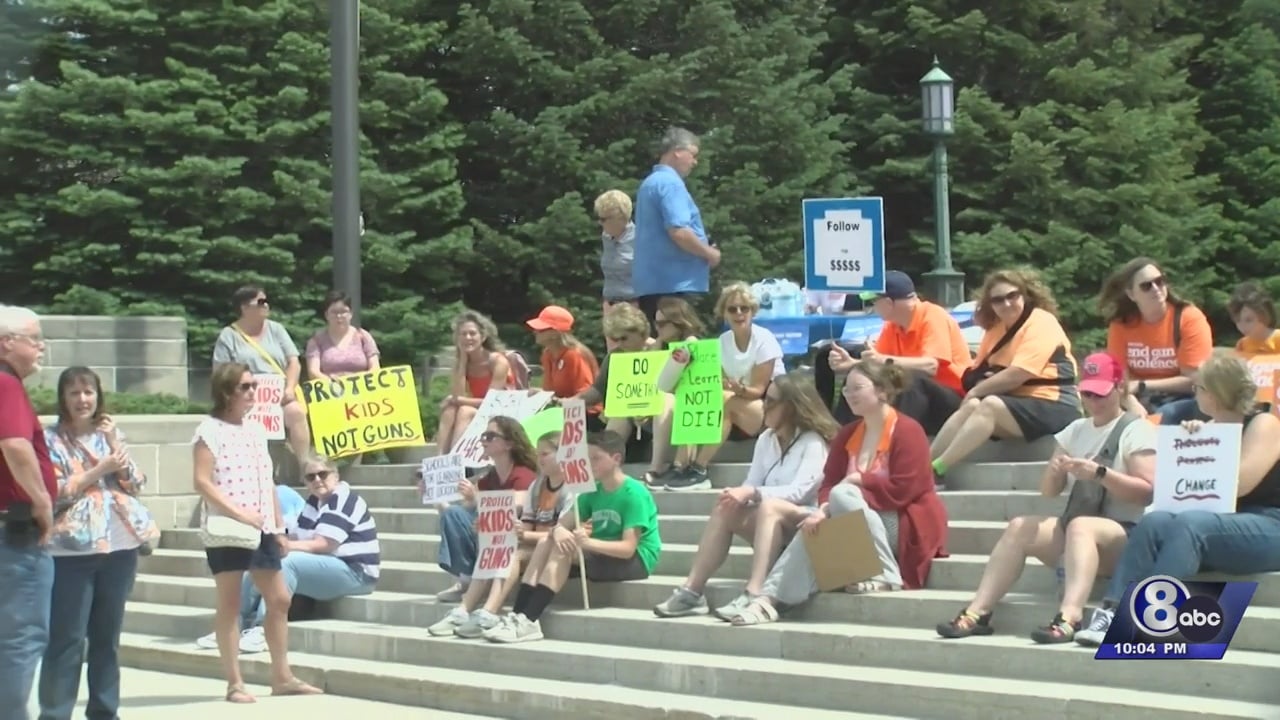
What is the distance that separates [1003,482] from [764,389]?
2024 millimetres

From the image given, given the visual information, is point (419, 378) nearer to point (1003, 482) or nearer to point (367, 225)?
point (367, 225)

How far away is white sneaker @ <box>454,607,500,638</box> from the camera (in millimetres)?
10406

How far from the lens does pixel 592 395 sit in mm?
12781

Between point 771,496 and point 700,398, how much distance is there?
5.72ft

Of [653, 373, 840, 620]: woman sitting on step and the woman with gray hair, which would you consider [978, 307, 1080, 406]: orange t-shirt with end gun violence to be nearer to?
[653, 373, 840, 620]: woman sitting on step

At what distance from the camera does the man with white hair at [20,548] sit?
754 cm

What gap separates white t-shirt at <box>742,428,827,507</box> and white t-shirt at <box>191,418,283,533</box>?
100 inches

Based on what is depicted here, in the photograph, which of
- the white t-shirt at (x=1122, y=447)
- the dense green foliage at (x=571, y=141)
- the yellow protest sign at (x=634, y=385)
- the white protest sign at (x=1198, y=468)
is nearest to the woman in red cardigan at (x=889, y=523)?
the white t-shirt at (x=1122, y=447)

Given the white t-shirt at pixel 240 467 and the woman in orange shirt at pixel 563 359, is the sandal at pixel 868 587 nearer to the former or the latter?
the white t-shirt at pixel 240 467

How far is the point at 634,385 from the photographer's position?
473 inches

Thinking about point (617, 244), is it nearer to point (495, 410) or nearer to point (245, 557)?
point (495, 410)

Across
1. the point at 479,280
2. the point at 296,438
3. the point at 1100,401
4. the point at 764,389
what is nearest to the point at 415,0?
the point at 479,280

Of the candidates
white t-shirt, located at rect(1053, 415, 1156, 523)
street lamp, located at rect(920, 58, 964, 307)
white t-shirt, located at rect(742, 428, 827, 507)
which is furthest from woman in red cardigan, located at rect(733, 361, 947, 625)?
street lamp, located at rect(920, 58, 964, 307)

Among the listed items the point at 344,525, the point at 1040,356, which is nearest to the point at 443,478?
the point at 344,525
